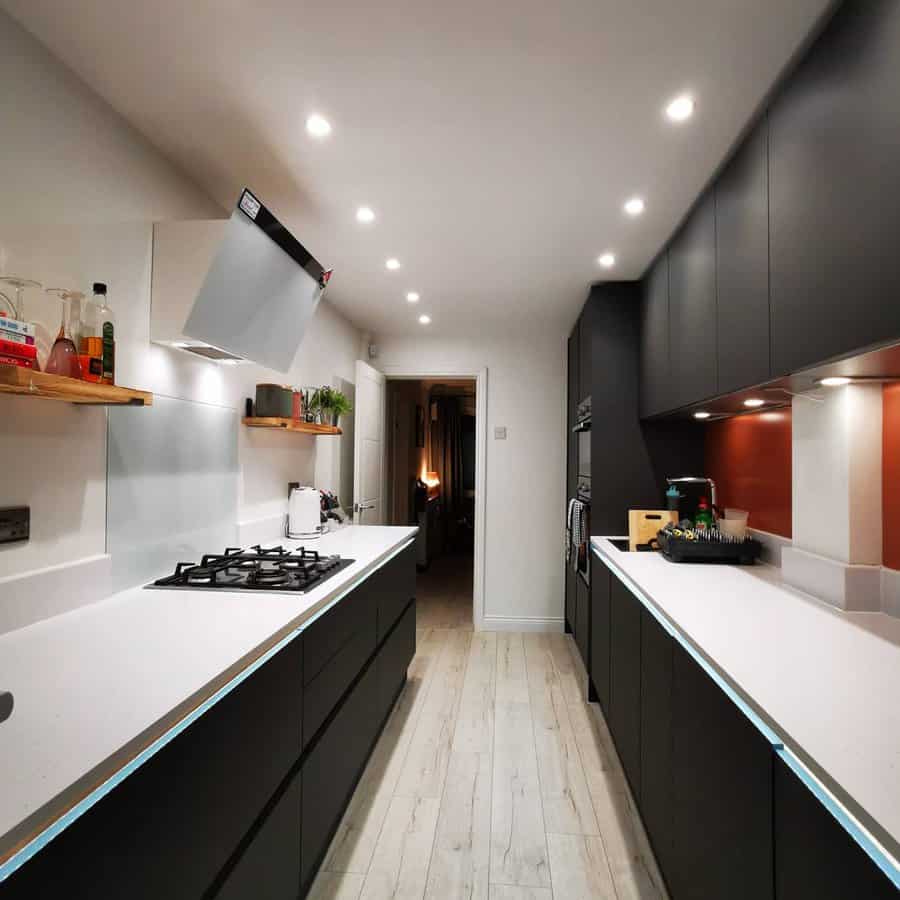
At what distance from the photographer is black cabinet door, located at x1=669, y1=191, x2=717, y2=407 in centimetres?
194

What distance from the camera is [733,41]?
132 cm

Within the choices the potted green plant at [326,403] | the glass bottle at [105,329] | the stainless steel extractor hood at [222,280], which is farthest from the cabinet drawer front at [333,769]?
the potted green plant at [326,403]

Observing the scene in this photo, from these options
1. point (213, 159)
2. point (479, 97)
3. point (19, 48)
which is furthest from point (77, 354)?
point (479, 97)

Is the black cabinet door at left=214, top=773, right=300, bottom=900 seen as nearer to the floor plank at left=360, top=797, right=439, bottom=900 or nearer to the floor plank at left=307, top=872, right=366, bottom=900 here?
the floor plank at left=307, top=872, right=366, bottom=900

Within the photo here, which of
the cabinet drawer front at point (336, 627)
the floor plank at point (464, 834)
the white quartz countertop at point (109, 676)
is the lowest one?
the floor plank at point (464, 834)

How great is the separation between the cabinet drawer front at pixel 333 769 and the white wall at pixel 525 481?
2200 millimetres

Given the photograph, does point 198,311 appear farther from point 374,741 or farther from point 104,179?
point 374,741

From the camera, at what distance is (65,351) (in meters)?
1.30

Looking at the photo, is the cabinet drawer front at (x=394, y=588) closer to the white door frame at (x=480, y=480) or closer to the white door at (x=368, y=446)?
the white door at (x=368, y=446)

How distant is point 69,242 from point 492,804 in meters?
2.35

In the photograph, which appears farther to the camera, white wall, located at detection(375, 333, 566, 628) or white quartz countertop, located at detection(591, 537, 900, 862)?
white wall, located at detection(375, 333, 566, 628)

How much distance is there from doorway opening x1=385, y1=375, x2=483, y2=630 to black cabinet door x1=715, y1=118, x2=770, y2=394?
257cm

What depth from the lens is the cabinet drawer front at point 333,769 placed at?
59.4 inches

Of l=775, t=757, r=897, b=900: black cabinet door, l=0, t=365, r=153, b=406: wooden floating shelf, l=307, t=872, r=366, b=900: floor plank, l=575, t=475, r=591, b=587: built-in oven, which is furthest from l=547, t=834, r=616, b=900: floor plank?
l=0, t=365, r=153, b=406: wooden floating shelf
